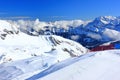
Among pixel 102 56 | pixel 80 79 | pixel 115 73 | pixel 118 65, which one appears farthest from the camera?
pixel 102 56

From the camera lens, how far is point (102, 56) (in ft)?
34.4

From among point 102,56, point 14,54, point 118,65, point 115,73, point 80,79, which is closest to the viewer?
point 80,79

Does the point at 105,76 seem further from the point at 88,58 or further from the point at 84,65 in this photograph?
the point at 88,58

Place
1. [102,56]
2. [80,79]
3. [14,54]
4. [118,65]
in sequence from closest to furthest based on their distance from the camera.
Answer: [80,79]
[118,65]
[102,56]
[14,54]

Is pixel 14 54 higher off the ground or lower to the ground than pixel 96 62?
lower

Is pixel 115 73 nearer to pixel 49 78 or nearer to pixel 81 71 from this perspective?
pixel 81 71

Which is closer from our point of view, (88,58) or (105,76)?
(105,76)

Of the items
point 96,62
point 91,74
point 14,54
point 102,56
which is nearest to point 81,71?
point 91,74

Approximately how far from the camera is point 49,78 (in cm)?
874

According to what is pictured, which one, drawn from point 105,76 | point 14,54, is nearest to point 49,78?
point 105,76

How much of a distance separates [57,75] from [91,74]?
101 centimetres

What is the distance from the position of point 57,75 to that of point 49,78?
28 centimetres

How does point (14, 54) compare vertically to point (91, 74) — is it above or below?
below

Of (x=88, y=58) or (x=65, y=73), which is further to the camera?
(x=88, y=58)
